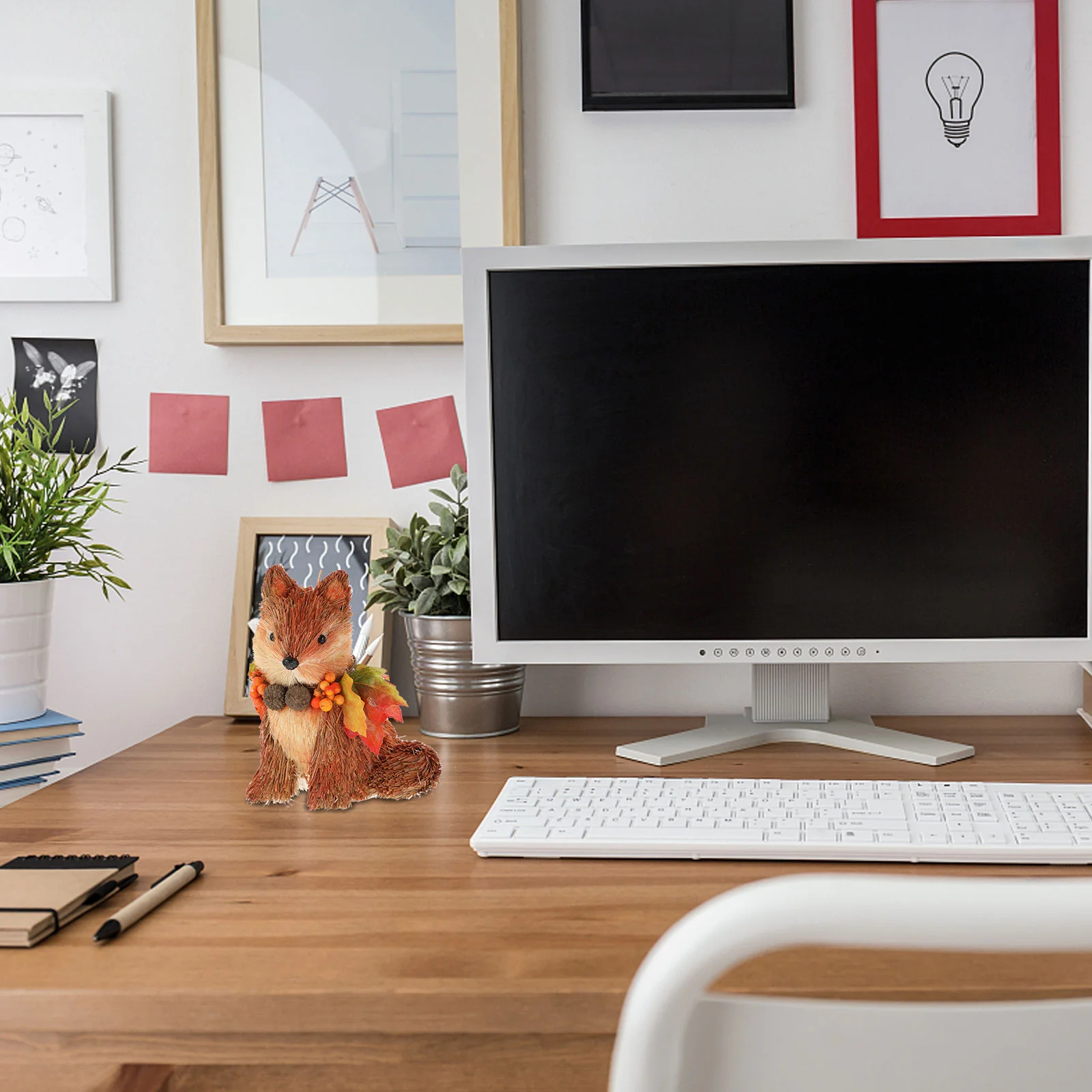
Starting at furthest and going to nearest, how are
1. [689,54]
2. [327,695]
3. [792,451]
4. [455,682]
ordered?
[689,54] → [455,682] → [792,451] → [327,695]

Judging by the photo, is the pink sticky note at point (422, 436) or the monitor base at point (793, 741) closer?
the monitor base at point (793, 741)

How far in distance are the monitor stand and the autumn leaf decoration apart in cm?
25

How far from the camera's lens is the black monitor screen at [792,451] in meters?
1.02

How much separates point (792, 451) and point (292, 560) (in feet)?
2.07

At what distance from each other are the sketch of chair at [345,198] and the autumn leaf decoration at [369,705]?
0.59 metres

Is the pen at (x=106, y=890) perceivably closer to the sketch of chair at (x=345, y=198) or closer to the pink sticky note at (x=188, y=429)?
the pink sticky note at (x=188, y=429)

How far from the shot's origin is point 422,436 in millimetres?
1290

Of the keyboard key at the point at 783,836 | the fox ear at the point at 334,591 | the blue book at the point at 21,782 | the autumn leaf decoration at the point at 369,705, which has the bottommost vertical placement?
the blue book at the point at 21,782

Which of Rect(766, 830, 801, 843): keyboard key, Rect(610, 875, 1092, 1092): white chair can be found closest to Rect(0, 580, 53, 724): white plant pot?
Rect(766, 830, 801, 843): keyboard key

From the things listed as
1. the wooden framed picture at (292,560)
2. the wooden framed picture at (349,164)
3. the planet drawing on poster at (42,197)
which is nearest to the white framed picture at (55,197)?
the planet drawing on poster at (42,197)

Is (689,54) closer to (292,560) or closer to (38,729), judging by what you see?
(292,560)

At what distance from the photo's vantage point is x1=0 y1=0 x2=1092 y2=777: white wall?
1.25 metres

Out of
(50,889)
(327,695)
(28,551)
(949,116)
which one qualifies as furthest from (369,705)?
(949,116)

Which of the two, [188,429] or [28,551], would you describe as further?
[188,429]
